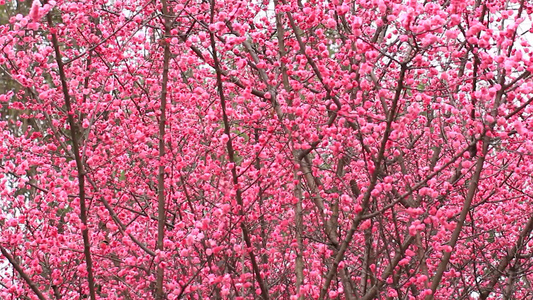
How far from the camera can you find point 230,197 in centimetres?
456

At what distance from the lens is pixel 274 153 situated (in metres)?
6.43

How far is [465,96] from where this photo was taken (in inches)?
222

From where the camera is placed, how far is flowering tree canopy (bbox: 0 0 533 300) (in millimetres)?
4324

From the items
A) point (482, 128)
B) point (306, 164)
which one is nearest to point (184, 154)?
point (306, 164)

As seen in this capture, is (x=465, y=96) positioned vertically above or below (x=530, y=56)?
above

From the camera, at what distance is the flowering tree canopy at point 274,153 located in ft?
14.2

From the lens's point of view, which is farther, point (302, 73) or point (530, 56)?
point (302, 73)

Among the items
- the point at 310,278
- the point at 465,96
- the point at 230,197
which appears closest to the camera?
the point at 230,197

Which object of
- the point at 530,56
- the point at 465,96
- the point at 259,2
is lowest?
the point at 530,56

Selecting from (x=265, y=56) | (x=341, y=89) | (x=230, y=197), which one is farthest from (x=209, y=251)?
(x=265, y=56)

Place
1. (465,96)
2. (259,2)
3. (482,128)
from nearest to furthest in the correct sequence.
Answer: (482,128) → (465,96) → (259,2)

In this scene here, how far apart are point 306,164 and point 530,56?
2.31 m

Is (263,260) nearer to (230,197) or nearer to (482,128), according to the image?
(230,197)

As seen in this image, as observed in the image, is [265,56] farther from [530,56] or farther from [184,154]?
[530,56]
